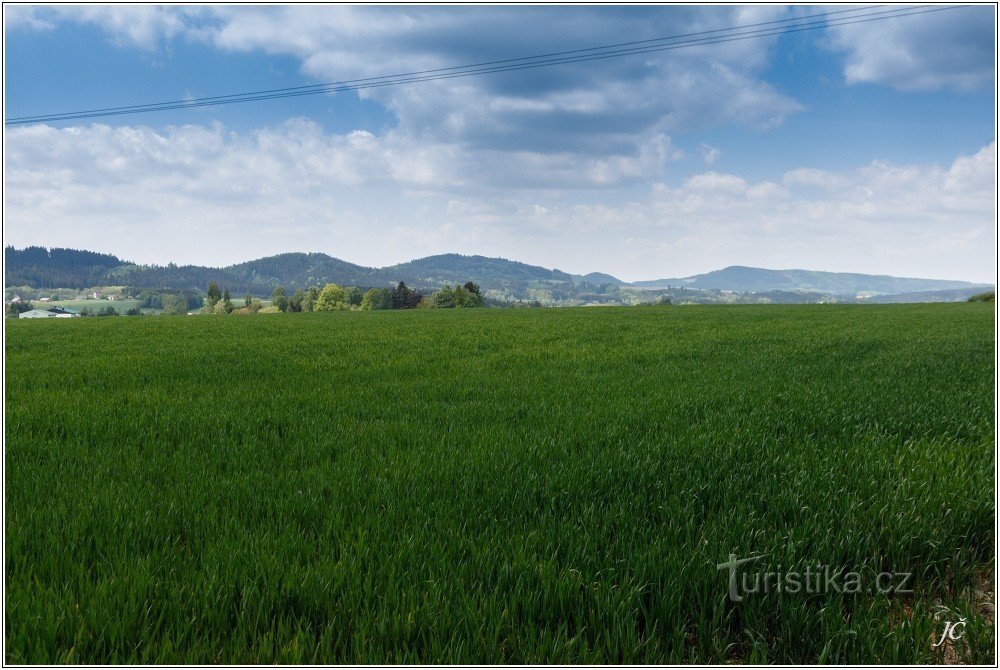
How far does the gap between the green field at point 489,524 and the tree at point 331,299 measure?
270 feet

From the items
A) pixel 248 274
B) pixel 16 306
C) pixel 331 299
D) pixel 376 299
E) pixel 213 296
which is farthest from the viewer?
pixel 248 274

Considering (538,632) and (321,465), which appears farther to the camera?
(321,465)

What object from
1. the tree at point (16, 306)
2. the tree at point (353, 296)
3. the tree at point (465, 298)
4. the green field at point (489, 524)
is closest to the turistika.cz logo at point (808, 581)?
the green field at point (489, 524)

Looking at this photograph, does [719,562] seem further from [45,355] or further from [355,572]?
[45,355]

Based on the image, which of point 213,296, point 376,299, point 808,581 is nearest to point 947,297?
point 376,299

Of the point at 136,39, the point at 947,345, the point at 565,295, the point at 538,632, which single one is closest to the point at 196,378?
the point at 136,39

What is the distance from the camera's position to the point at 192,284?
121 meters

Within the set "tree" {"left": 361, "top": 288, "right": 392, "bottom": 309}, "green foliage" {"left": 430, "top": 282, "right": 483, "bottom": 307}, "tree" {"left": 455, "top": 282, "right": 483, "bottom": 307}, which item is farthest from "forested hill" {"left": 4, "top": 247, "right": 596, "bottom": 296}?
"tree" {"left": 455, "top": 282, "right": 483, "bottom": 307}

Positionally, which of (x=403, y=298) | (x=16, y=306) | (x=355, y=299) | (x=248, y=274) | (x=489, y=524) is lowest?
(x=489, y=524)

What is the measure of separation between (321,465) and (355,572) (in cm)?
205

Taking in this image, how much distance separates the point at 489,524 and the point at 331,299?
91.3 m

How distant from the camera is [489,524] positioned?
3625 mm

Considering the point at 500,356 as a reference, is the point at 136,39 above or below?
above

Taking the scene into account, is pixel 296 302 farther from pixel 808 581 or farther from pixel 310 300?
pixel 808 581
